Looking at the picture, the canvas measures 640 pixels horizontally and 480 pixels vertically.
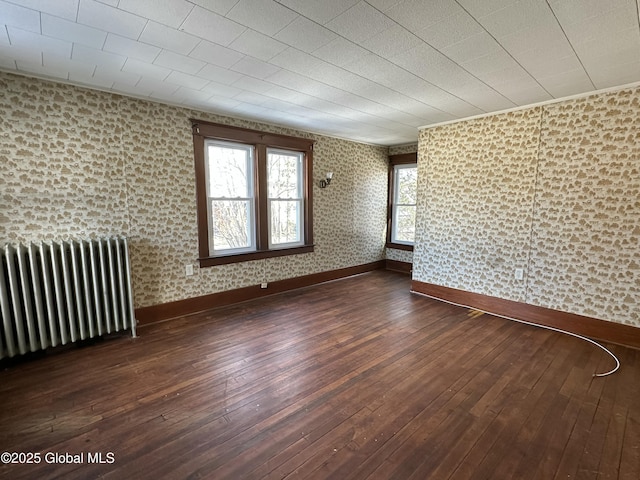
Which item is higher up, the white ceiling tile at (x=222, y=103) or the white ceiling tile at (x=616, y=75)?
the white ceiling tile at (x=222, y=103)

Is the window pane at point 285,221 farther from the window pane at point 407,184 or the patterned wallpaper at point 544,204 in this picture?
the window pane at point 407,184

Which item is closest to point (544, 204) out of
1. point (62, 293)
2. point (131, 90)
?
point (131, 90)

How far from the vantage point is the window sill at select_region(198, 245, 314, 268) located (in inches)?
148

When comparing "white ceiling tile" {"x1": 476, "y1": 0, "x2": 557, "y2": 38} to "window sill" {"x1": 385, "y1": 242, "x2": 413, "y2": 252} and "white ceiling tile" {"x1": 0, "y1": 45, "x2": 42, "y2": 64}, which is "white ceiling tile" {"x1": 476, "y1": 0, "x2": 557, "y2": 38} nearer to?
"white ceiling tile" {"x1": 0, "y1": 45, "x2": 42, "y2": 64}

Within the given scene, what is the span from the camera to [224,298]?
12.9 ft

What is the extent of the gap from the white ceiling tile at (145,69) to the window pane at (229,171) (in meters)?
1.18

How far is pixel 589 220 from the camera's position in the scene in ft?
9.86

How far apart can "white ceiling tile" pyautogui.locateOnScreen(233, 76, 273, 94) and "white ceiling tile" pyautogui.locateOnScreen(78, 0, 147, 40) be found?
910 millimetres

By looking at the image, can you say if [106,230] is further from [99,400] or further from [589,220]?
[589,220]

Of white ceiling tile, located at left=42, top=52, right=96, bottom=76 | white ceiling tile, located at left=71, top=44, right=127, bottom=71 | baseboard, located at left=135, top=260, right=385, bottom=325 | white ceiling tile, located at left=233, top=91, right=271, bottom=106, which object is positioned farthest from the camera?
baseboard, located at left=135, top=260, right=385, bottom=325

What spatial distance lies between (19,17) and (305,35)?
1685mm

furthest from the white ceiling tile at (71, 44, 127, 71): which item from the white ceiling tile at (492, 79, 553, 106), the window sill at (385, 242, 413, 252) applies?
the window sill at (385, 242, 413, 252)

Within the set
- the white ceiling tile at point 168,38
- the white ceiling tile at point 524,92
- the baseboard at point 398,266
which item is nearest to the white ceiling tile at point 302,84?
the white ceiling tile at point 168,38

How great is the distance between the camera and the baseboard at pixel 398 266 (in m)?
5.81
